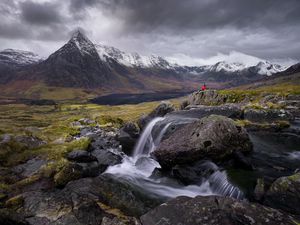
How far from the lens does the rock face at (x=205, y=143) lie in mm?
26891

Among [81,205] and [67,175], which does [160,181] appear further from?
[81,205]

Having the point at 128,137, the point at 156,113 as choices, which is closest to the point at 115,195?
the point at 128,137

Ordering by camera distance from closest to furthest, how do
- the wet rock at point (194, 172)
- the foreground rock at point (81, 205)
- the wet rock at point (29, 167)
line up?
the foreground rock at point (81, 205), the wet rock at point (194, 172), the wet rock at point (29, 167)

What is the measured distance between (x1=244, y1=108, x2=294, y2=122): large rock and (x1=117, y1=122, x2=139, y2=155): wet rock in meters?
22.7

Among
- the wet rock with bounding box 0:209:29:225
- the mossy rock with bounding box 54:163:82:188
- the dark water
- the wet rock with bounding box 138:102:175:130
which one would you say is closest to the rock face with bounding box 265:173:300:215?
the dark water

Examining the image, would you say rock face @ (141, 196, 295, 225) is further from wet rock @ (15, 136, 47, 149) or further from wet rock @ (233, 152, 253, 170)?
wet rock @ (15, 136, 47, 149)

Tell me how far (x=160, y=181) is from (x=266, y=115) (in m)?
30.0

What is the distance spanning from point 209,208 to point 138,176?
1587 cm

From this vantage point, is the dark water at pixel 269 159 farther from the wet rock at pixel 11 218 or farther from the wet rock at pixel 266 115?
the wet rock at pixel 11 218

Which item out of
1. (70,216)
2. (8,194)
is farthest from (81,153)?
(70,216)

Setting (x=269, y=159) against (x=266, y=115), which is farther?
(x=266, y=115)

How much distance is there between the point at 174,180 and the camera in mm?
27188

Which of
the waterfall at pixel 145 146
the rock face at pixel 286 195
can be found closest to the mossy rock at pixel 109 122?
the waterfall at pixel 145 146

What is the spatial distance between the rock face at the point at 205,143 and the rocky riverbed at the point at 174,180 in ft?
0.36
